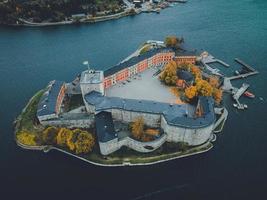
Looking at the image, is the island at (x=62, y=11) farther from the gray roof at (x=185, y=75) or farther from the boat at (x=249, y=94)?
the boat at (x=249, y=94)

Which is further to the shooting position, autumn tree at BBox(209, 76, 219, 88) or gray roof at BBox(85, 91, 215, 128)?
autumn tree at BBox(209, 76, 219, 88)

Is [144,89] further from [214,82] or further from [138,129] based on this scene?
[214,82]

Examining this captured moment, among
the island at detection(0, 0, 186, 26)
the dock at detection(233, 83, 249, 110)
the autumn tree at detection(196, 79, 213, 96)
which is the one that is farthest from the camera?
the island at detection(0, 0, 186, 26)

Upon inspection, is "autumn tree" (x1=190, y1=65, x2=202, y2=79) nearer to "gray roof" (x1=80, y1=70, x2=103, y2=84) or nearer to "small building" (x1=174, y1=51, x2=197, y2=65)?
"small building" (x1=174, y1=51, x2=197, y2=65)

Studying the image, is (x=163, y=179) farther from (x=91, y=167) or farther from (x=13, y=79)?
(x=13, y=79)

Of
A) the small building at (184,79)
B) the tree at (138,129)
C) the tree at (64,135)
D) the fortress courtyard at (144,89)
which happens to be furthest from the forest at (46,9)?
the tree at (138,129)

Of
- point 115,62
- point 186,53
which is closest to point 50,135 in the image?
point 115,62

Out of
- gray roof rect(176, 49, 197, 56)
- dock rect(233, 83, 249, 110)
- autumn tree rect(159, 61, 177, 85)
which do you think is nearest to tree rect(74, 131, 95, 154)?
autumn tree rect(159, 61, 177, 85)

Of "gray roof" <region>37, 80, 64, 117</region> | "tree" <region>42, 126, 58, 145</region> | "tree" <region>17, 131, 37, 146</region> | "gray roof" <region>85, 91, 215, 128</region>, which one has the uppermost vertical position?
"gray roof" <region>85, 91, 215, 128</region>
